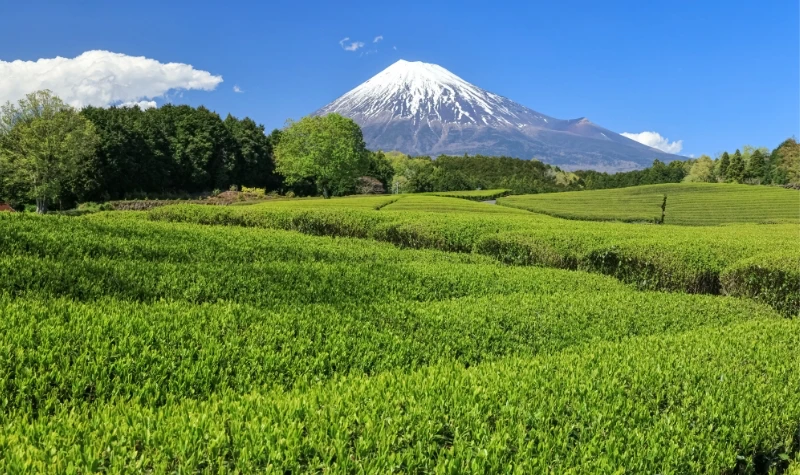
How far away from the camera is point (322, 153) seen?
59719 millimetres

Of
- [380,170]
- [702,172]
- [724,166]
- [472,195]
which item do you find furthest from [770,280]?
[702,172]

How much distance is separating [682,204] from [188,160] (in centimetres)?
5707

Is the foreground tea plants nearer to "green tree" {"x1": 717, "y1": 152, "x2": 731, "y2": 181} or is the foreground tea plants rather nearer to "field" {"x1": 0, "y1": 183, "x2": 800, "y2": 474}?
"field" {"x1": 0, "y1": 183, "x2": 800, "y2": 474}

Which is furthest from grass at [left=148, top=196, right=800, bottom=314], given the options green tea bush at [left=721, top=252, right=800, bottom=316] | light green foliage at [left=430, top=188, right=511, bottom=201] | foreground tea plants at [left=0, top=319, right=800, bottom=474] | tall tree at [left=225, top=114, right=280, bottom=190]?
tall tree at [left=225, top=114, right=280, bottom=190]

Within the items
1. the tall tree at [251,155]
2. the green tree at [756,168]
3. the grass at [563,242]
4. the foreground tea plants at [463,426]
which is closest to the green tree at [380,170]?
the tall tree at [251,155]

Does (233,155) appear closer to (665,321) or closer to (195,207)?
(195,207)

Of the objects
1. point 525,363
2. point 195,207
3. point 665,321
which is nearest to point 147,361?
point 525,363

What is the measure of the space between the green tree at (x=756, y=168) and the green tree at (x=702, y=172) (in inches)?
247

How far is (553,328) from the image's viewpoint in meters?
6.70

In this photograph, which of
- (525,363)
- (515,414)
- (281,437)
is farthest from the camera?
(525,363)

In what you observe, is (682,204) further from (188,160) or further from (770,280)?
(188,160)

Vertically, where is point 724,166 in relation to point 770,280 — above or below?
above

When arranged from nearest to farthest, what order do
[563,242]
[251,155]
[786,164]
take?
[563,242]
[251,155]
[786,164]

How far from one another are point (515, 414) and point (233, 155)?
67.8 m
